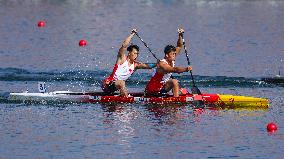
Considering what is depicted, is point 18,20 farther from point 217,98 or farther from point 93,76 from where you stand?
point 217,98

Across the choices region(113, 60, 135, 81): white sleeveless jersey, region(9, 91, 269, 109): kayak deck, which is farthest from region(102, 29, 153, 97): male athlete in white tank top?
region(9, 91, 269, 109): kayak deck

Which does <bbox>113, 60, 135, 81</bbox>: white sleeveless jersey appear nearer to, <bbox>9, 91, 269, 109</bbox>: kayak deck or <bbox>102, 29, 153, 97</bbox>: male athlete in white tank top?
<bbox>102, 29, 153, 97</bbox>: male athlete in white tank top

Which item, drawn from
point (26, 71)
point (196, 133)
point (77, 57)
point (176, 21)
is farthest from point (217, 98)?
point (176, 21)

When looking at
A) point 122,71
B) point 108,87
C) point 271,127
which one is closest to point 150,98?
point 122,71

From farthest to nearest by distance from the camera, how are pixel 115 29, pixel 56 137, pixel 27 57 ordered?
pixel 115 29 < pixel 27 57 < pixel 56 137

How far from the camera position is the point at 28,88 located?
34062 mm

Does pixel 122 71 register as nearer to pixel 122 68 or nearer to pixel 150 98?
pixel 122 68

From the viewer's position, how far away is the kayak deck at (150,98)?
30.3 meters

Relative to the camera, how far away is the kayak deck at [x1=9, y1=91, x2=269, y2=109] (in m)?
30.3

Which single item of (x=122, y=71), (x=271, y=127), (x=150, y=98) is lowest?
(x=271, y=127)

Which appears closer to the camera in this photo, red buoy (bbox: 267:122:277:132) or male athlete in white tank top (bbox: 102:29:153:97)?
red buoy (bbox: 267:122:277:132)

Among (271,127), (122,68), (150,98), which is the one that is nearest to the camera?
(271,127)

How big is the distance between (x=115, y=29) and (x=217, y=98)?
2795cm

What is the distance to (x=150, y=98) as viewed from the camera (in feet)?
101
